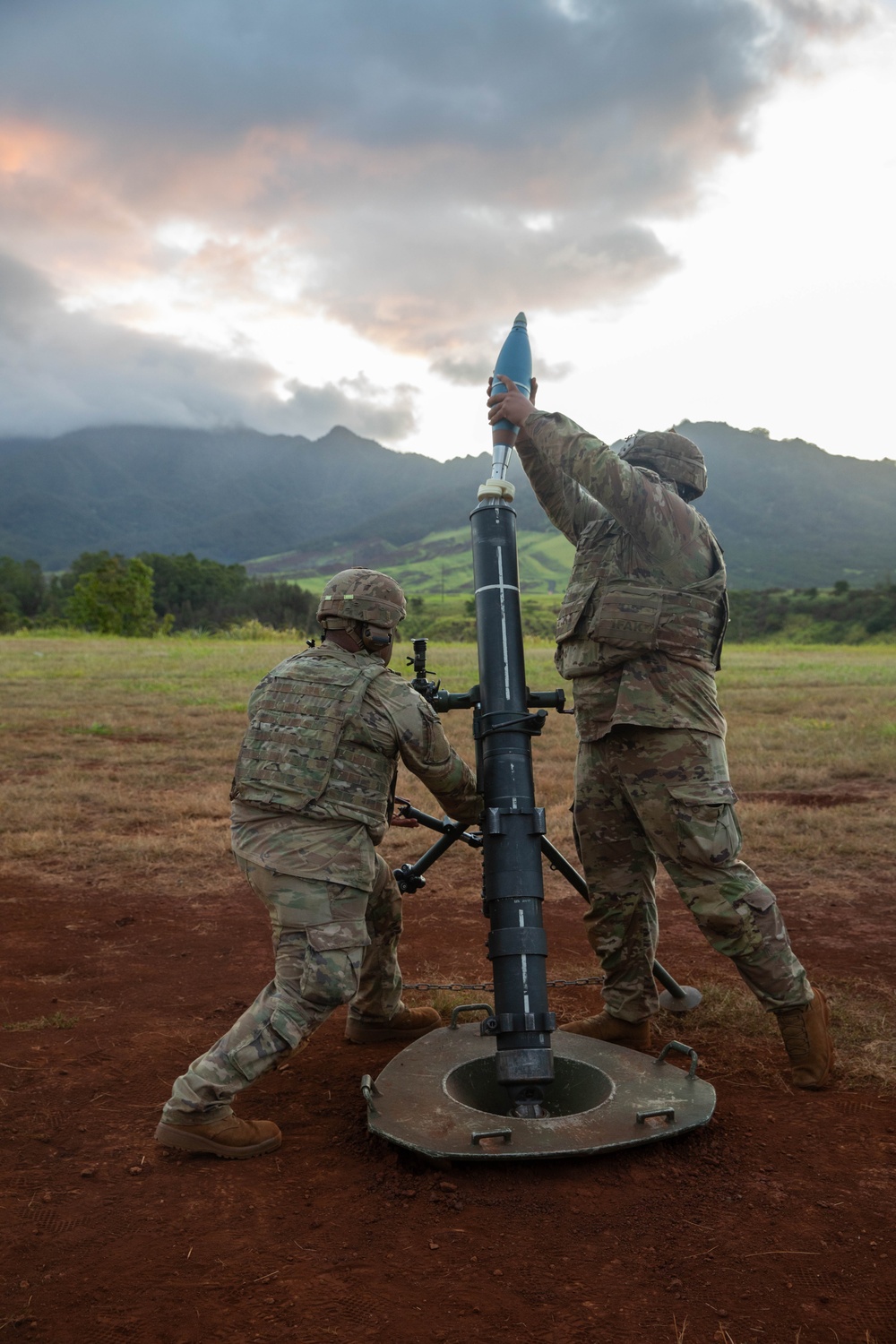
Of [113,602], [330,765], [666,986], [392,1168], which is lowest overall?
[392,1168]

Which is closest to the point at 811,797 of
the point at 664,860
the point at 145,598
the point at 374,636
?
the point at 664,860

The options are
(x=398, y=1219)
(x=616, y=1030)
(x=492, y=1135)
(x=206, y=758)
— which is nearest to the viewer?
(x=398, y=1219)

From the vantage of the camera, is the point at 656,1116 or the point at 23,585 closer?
the point at 656,1116

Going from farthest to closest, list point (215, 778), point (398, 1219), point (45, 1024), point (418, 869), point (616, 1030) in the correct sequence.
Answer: point (215, 778), point (45, 1024), point (616, 1030), point (418, 869), point (398, 1219)

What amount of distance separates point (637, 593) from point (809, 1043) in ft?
6.42

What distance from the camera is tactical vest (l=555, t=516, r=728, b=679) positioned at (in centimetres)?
418

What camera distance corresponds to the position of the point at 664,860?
414cm

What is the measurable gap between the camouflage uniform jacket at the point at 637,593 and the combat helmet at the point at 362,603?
867 mm

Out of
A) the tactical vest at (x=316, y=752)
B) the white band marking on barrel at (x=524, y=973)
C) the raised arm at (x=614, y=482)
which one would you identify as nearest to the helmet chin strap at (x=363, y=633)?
the tactical vest at (x=316, y=752)

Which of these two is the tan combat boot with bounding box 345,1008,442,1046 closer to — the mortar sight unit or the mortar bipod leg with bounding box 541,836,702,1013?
the mortar sight unit

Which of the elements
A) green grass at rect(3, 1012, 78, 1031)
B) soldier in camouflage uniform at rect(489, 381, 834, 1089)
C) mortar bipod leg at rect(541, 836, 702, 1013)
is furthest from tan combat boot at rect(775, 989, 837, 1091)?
green grass at rect(3, 1012, 78, 1031)

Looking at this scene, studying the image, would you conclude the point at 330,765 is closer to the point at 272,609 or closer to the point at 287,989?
the point at 287,989

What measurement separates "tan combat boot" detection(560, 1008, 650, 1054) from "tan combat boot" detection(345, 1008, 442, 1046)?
684 mm

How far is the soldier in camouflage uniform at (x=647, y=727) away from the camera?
4008mm
